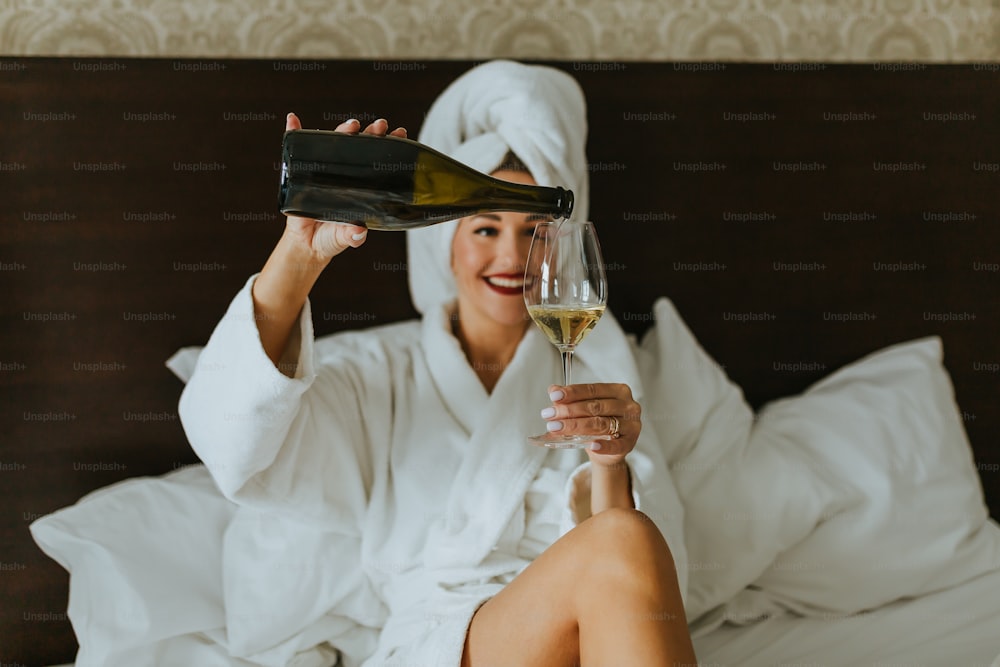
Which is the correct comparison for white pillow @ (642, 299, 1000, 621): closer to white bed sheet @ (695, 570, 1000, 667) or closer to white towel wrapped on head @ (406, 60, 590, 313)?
white bed sheet @ (695, 570, 1000, 667)

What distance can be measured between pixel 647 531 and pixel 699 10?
1.45 meters

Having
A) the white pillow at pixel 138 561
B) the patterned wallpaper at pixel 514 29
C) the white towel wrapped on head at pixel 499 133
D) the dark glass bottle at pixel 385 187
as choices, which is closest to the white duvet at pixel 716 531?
Result: the white pillow at pixel 138 561

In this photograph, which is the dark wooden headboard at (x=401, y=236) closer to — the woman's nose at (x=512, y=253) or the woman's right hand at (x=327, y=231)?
the woman's nose at (x=512, y=253)

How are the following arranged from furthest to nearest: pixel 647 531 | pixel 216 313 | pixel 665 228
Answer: pixel 665 228 → pixel 216 313 → pixel 647 531

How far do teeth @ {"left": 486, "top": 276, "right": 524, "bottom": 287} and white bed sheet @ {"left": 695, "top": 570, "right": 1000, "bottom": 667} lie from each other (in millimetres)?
734

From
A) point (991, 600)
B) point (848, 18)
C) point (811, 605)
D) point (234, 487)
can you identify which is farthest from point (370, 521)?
point (848, 18)

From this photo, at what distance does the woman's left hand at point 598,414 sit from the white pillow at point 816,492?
420mm

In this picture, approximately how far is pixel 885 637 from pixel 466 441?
850 mm

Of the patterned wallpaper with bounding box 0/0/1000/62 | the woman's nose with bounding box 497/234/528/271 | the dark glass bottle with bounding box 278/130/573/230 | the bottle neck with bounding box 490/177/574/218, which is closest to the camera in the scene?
the dark glass bottle with bounding box 278/130/573/230

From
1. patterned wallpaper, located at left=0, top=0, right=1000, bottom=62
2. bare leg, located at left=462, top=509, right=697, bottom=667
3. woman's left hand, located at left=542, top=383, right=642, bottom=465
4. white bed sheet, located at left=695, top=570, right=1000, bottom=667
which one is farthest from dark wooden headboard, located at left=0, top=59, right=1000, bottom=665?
bare leg, located at left=462, top=509, right=697, bottom=667

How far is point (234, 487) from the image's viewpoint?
1354mm

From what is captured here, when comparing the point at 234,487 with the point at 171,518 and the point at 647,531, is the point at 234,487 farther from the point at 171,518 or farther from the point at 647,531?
the point at 647,531

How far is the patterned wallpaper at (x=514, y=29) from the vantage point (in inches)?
75.5

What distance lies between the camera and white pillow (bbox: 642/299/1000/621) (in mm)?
1722
